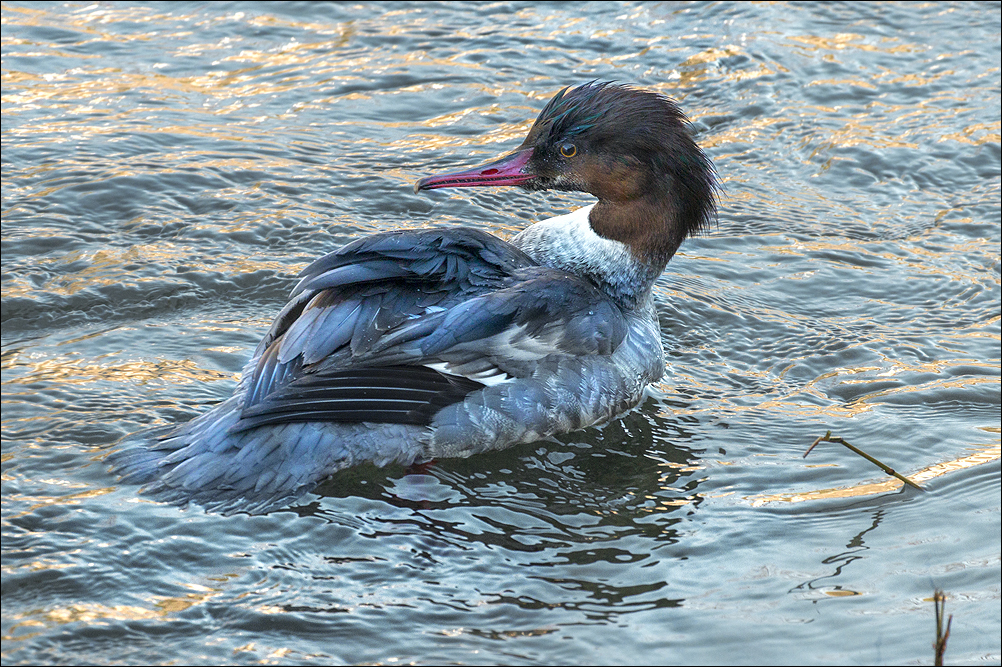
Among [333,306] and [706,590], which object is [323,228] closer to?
[333,306]

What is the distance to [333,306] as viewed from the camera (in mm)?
4359

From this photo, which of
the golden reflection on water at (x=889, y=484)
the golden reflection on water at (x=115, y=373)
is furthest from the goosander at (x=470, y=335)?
the golden reflection on water at (x=889, y=484)

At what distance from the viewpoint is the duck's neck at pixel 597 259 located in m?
5.21

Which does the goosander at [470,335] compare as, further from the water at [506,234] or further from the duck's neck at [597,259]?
the water at [506,234]

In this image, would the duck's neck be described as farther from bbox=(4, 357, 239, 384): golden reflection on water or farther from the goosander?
bbox=(4, 357, 239, 384): golden reflection on water

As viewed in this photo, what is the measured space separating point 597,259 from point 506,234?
44.0 inches

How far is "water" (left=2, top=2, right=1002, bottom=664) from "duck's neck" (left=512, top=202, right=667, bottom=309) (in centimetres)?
48

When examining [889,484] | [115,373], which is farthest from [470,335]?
[889,484]

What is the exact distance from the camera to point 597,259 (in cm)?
523

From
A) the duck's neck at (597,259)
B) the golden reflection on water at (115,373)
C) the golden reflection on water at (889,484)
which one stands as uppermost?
the duck's neck at (597,259)

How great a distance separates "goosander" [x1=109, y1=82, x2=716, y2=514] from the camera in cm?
415

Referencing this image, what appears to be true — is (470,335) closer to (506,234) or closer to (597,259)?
(597,259)

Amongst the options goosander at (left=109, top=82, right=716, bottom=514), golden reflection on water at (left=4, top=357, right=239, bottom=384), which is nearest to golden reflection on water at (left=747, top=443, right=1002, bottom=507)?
goosander at (left=109, top=82, right=716, bottom=514)

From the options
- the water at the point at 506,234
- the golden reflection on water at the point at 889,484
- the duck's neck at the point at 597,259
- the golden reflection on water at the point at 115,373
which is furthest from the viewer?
the duck's neck at the point at 597,259
